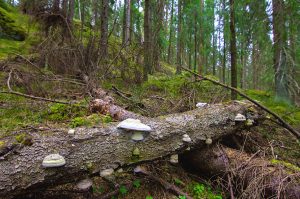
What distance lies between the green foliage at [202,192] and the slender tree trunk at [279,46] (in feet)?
15.3

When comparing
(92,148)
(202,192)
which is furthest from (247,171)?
(92,148)

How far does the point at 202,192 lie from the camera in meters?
2.73

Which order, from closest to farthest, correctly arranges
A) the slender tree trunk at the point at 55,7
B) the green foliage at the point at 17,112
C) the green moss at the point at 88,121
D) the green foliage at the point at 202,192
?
the green foliage at the point at 202,192, the green moss at the point at 88,121, the green foliage at the point at 17,112, the slender tree trunk at the point at 55,7

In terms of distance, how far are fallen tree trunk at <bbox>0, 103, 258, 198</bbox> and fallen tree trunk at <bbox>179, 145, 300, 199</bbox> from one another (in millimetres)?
280

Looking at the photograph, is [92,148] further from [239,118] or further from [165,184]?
[239,118]

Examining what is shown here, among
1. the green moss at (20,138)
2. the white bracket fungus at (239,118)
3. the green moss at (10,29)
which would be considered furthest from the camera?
the green moss at (10,29)

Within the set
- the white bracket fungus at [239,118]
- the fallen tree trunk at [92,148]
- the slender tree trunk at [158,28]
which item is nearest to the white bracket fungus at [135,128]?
the fallen tree trunk at [92,148]

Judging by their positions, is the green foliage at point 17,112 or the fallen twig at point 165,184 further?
the green foliage at point 17,112

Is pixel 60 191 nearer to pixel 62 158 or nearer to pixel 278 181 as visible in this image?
pixel 62 158

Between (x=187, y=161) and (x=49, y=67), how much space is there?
6.05 metres

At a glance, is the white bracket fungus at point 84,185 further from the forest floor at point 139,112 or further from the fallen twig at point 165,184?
the fallen twig at point 165,184

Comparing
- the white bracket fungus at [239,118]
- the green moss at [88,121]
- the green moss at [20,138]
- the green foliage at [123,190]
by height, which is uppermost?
the white bracket fungus at [239,118]

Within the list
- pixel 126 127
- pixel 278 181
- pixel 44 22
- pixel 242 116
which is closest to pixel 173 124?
pixel 126 127

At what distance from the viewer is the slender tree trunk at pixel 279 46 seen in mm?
6211
